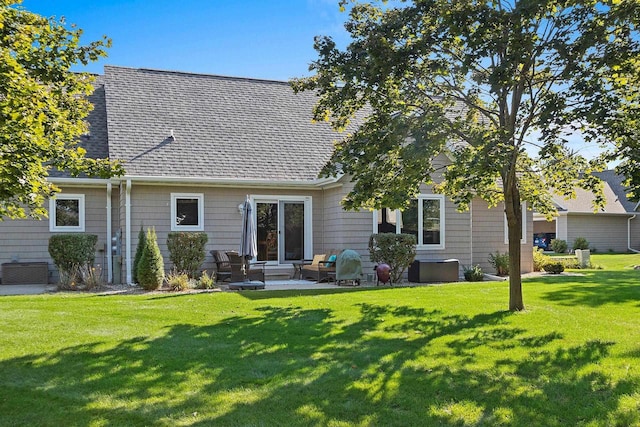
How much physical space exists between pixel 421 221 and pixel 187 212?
6924 millimetres

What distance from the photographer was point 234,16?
12750mm

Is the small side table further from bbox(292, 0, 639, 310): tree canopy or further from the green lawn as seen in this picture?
bbox(292, 0, 639, 310): tree canopy

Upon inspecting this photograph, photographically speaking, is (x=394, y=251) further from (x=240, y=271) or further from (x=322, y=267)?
(x=240, y=271)

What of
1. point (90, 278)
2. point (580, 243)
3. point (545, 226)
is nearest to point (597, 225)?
point (545, 226)

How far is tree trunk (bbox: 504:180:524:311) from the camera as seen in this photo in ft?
30.9

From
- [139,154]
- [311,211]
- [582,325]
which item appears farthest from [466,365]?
[139,154]

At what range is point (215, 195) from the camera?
1577 cm

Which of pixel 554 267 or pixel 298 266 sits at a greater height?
pixel 298 266

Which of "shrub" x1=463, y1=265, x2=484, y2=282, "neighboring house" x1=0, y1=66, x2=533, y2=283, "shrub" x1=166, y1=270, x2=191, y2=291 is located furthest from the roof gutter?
"shrub" x1=463, y1=265, x2=484, y2=282

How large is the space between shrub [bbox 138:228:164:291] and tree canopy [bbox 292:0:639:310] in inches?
229

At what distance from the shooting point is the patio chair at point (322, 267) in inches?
582

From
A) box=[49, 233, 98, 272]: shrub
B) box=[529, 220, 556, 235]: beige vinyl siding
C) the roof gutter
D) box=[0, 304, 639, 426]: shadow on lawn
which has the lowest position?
box=[0, 304, 639, 426]: shadow on lawn

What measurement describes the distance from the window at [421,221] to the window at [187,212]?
5.17 m

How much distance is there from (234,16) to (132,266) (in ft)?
23.5
